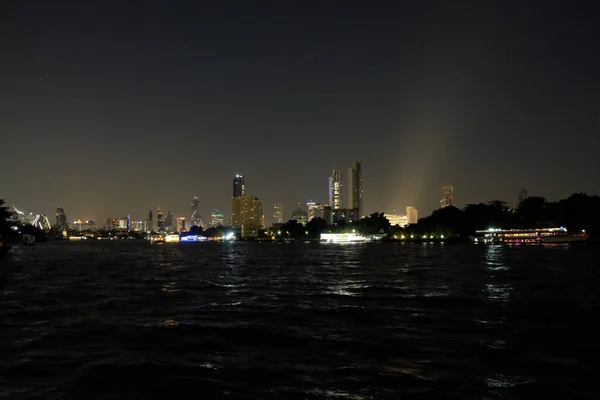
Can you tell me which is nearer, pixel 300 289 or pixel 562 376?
pixel 562 376

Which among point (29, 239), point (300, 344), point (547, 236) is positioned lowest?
point (547, 236)

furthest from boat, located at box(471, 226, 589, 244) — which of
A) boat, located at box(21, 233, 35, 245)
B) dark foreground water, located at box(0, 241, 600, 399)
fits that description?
boat, located at box(21, 233, 35, 245)

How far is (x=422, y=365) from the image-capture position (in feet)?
45.2

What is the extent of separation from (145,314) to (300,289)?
13443 millimetres

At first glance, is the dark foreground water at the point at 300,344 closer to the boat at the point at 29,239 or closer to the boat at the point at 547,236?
the boat at the point at 547,236

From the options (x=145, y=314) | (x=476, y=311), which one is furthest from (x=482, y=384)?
(x=145, y=314)

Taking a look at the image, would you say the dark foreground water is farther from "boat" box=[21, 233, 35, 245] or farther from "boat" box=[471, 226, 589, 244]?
"boat" box=[21, 233, 35, 245]

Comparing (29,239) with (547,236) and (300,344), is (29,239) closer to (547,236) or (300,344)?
(547,236)

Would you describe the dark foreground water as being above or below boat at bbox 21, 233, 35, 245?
below

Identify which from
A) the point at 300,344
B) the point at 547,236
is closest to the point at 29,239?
the point at 547,236

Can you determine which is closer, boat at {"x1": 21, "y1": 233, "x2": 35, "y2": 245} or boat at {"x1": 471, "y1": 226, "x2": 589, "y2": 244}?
boat at {"x1": 471, "y1": 226, "x2": 589, "y2": 244}

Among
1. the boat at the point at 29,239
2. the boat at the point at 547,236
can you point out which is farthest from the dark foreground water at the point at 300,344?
the boat at the point at 29,239

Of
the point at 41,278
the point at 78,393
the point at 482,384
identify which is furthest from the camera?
the point at 41,278

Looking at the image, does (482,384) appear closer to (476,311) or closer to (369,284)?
(476,311)
